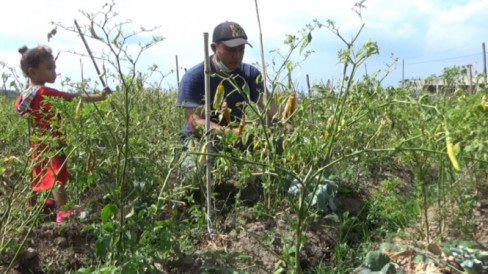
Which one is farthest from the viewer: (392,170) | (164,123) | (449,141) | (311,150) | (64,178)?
(164,123)

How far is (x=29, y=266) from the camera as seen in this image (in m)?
2.66

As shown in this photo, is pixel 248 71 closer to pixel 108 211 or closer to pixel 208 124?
pixel 208 124

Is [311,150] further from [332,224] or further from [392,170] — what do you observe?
[392,170]

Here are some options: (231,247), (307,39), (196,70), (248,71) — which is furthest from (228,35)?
(307,39)

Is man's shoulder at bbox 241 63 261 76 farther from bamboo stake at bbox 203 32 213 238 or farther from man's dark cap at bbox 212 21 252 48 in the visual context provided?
bamboo stake at bbox 203 32 213 238

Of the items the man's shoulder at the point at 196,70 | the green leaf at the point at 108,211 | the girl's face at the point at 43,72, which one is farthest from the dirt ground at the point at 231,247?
the man's shoulder at the point at 196,70

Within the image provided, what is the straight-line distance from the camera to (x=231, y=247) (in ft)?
9.05

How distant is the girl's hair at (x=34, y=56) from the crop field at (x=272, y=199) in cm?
78

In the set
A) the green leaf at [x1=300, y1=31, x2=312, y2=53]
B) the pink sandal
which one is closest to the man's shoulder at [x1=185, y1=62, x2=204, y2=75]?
the pink sandal

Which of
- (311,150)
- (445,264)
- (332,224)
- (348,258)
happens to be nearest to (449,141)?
(445,264)

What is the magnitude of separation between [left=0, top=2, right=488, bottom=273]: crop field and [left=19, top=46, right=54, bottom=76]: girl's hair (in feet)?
2.55

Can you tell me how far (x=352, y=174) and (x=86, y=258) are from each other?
1.52 m

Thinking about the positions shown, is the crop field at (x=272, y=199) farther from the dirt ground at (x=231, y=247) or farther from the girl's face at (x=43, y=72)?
the girl's face at (x=43, y=72)

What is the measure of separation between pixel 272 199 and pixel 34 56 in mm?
1606
